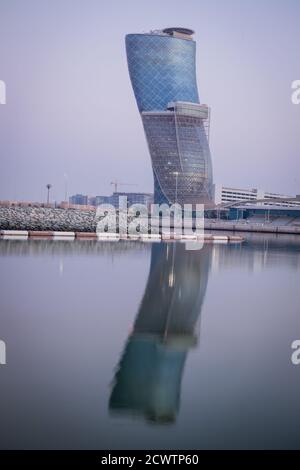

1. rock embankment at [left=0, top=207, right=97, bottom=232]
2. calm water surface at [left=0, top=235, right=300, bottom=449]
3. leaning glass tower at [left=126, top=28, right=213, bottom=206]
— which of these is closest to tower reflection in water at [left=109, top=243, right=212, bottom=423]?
calm water surface at [left=0, top=235, right=300, bottom=449]

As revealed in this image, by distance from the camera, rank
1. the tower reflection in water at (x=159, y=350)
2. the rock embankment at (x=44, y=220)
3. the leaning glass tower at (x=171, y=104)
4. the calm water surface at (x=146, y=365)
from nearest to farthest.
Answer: the calm water surface at (x=146, y=365) → the tower reflection in water at (x=159, y=350) → the rock embankment at (x=44, y=220) → the leaning glass tower at (x=171, y=104)

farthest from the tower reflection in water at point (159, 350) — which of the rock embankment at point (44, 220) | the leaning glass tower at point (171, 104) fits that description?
the leaning glass tower at point (171, 104)

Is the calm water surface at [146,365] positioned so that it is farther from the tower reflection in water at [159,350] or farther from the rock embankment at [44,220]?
the rock embankment at [44,220]

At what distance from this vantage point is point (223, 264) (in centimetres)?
2302

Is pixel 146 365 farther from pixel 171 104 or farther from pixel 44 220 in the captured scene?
pixel 171 104

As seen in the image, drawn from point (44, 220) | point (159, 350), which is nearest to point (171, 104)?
point (44, 220)

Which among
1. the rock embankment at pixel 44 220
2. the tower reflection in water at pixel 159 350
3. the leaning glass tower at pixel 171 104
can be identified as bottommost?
the tower reflection in water at pixel 159 350

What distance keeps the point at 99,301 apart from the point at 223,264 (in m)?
10.9

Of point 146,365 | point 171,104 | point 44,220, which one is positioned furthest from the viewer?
point 171,104

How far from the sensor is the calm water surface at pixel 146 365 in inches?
223

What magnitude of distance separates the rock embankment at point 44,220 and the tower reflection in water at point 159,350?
24.0 m

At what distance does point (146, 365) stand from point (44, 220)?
3324 centimetres

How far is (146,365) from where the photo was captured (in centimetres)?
788

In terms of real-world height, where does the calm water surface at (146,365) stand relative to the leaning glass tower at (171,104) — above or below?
below
